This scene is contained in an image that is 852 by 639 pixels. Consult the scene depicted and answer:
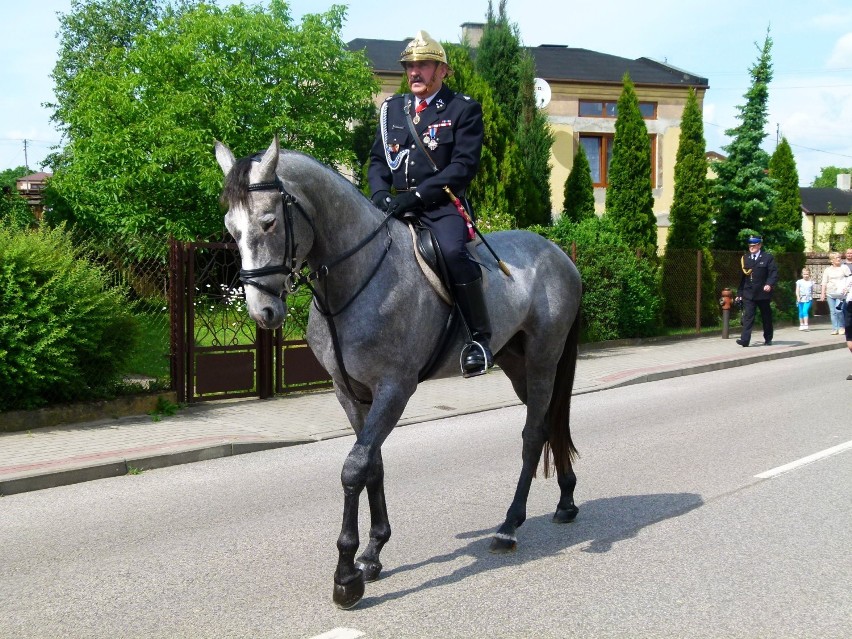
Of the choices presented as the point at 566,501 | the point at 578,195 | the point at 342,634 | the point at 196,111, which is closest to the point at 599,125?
the point at 578,195

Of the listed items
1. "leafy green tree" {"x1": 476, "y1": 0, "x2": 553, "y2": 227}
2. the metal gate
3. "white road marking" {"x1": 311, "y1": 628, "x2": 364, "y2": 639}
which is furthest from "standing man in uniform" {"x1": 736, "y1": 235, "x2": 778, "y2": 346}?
"white road marking" {"x1": 311, "y1": 628, "x2": 364, "y2": 639}

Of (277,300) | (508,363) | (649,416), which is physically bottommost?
(649,416)

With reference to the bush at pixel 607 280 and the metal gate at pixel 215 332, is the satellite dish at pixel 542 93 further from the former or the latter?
the metal gate at pixel 215 332

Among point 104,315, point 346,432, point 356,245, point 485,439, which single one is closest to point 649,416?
point 485,439

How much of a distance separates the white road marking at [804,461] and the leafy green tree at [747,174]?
2060 centimetres

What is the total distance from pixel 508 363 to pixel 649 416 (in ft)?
18.1

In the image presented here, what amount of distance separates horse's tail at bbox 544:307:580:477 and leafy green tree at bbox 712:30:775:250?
23.5 meters

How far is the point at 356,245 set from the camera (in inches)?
185

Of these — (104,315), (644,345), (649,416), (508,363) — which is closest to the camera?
(508,363)

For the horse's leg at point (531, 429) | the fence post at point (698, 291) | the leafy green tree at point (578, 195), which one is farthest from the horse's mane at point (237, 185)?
the leafy green tree at point (578, 195)

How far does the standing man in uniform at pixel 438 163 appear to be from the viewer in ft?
16.8

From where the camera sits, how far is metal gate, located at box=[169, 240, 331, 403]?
11.4 meters

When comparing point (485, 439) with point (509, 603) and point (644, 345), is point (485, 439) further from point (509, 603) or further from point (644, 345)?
point (644, 345)

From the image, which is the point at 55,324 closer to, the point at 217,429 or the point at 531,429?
the point at 217,429
